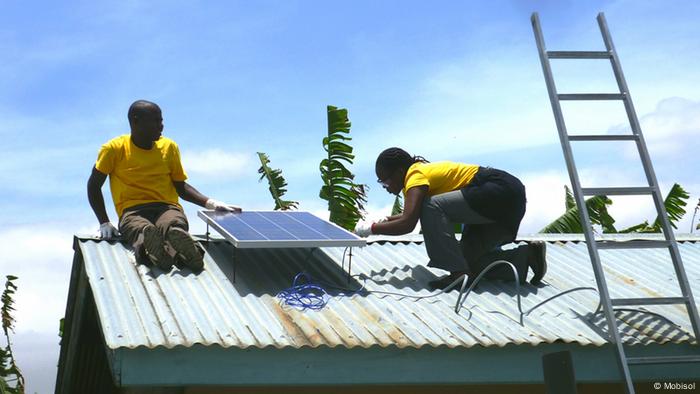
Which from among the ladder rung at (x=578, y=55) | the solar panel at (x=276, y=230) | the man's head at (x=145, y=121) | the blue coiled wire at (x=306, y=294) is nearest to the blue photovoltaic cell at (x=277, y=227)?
the solar panel at (x=276, y=230)

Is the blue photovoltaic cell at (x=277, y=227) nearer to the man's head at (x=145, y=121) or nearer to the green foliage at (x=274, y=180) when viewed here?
the man's head at (x=145, y=121)

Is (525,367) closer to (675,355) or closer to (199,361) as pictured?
(675,355)

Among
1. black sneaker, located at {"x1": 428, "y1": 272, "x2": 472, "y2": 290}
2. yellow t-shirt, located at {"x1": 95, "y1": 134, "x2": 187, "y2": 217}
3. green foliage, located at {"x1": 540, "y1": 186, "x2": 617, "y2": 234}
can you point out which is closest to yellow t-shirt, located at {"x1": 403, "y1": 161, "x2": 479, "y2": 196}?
black sneaker, located at {"x1": 428, "y1": 272, "x2": 472, "y2": 290}

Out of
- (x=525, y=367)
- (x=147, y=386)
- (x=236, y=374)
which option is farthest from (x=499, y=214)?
(x=147, y=386)

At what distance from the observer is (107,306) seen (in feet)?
20.1

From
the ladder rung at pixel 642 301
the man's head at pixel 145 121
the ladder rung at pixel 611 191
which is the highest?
the man's head at pixel 145 121

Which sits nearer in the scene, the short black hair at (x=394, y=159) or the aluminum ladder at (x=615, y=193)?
the aluminum ladder at (x=615, y=193)

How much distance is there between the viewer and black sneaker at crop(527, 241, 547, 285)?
757 centimetres

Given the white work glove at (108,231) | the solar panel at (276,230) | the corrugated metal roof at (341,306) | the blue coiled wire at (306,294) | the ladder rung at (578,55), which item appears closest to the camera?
the corrugated metal roof at (341,306)

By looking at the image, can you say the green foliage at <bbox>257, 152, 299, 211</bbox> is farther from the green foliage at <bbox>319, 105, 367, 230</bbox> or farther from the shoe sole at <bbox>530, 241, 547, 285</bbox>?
the shoe sole at <bbox>530, 241, 547, 285</bbox>

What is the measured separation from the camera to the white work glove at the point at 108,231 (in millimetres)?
7992

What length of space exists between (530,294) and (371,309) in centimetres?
150

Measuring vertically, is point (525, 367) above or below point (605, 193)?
below

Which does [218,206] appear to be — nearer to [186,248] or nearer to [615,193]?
[186,248]
